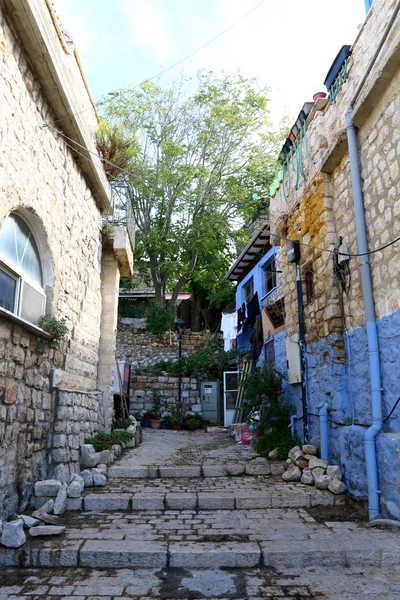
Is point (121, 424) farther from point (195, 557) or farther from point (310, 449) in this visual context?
point (195, 557)

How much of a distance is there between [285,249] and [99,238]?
3474 millimetres

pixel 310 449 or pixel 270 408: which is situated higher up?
pixel 270 408

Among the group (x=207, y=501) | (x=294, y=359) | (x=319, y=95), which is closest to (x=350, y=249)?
(x=294, y=359)

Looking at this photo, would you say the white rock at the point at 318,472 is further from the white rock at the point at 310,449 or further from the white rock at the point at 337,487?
the white rock at the point at 310,449

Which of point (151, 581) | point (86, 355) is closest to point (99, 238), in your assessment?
point (86, 355)

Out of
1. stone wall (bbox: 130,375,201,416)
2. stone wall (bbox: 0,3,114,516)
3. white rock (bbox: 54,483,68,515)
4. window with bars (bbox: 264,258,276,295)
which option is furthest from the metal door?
white rock (bbox: 54,483,68,515)

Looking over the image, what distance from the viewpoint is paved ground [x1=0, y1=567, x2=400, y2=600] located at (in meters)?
3.21

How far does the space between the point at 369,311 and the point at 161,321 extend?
15.1 meters

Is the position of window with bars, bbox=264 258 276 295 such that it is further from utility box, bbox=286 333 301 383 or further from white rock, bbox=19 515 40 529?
white rock, bbox=19 515 40 529

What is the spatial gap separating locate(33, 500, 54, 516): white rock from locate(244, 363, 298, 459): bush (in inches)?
144

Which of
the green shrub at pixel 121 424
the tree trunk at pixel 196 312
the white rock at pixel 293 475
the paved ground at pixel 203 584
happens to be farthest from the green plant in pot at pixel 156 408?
the paved ground at pixel 203 584

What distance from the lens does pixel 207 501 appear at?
534cm

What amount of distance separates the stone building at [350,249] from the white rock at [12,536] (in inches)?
135

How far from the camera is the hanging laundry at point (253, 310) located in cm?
1405
